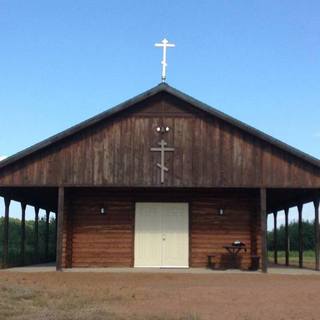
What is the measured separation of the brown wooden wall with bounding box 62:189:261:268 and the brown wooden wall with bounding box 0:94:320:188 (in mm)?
2348

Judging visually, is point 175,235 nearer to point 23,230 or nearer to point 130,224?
point 130,224

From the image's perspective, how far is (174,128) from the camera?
22594 mm

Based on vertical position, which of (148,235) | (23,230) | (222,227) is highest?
(222,227)

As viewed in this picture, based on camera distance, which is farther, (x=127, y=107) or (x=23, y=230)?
(x=23, y=230)

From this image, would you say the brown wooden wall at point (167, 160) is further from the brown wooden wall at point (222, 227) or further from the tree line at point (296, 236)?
the tree line at point (296, 236)

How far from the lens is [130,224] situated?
24281mm

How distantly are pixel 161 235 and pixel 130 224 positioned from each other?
4.10 feet

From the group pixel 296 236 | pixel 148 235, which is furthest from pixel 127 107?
pixel 296 236

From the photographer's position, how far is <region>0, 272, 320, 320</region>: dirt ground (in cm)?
1173

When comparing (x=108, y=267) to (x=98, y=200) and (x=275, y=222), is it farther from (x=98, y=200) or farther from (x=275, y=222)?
(x=275, y=222)

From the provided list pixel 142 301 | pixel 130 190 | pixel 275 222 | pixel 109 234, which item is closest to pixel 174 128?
pixel 130 190

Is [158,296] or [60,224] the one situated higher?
[60,224]

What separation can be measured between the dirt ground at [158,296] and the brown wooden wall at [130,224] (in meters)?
3.52

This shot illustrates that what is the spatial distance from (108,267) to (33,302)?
35.9 ft
